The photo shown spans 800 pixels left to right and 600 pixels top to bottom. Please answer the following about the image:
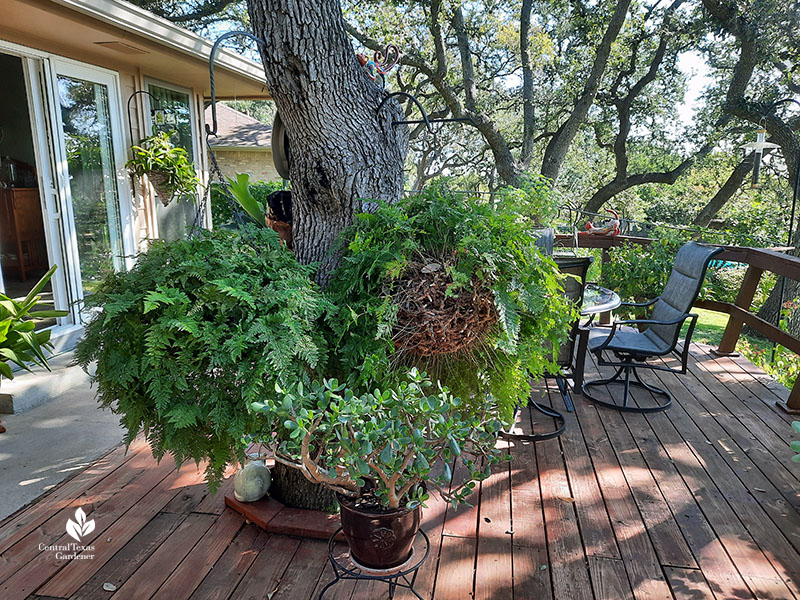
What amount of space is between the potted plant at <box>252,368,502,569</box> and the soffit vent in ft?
12.7

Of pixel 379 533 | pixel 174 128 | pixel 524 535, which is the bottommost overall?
pixel 524 535

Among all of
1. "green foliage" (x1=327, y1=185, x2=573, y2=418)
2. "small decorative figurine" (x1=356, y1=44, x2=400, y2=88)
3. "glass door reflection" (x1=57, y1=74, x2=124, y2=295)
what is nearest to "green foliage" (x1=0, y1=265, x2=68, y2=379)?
"glass door reflection" (x1=57, y1=74, x2=124, y2=295)

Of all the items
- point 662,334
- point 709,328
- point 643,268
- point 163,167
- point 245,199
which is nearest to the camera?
point 245,199

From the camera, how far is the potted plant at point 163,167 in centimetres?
485

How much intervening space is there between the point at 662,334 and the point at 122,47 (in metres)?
4.58

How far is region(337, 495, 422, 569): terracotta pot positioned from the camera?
1.57m

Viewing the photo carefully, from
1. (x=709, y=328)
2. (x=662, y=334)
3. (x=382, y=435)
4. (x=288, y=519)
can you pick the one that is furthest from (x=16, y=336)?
(x=709, y=328)

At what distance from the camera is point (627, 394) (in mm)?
3305

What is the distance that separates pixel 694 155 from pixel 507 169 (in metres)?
4.21

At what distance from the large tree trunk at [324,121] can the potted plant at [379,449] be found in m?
0.67

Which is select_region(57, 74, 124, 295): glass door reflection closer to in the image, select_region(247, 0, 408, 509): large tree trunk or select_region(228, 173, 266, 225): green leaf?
select_region(228, 173, 266, 225): green leaf

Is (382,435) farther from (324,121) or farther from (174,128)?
(174,128)

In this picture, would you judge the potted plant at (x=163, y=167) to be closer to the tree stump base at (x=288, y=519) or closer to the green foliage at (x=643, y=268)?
the tree stump base at (x=288, y=519)

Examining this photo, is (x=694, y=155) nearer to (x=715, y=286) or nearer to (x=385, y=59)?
(x=715, y=286)
